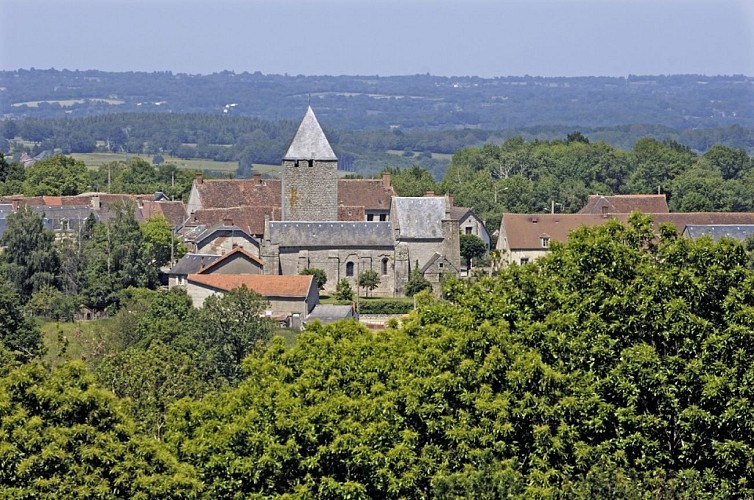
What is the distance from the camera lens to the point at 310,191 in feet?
214

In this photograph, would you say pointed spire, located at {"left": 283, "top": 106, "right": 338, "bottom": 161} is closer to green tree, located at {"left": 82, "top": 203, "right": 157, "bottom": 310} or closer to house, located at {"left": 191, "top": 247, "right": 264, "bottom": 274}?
house, located at {"left": 191, "top": 247, "right": 264, "bottom": 274}

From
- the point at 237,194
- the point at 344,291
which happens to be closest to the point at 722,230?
the point at 344,291

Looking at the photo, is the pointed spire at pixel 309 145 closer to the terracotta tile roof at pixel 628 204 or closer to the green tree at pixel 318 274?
the green tree at pixel 318 274

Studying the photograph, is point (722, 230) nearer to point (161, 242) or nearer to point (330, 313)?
point (330, 313)

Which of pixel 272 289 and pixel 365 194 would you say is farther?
pixel 365 194

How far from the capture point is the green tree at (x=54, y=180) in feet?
287

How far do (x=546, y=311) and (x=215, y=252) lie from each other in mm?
41481

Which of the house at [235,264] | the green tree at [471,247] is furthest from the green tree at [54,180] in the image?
the house at [235,264]

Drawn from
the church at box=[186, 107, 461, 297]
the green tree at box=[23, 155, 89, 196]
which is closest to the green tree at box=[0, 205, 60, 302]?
the church at box=[186, 107, 461, 297]

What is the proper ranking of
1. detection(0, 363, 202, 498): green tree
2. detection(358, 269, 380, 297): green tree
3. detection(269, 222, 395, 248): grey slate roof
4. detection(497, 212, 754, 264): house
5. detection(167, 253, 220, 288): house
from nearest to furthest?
detection(0, 363, 202, 498): green tree
detection(167, 253, 220, 288): house
detection(358, 269, 380, 297): green tree
detection(269, 222, 395, 248): grey slate roof
detection(497, 212, 754, 264): house

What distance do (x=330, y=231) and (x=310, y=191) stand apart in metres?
3.32

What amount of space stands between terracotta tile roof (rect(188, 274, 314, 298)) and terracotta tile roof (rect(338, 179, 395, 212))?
58.1ft

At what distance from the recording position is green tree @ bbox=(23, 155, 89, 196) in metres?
87.6

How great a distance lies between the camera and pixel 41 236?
190 ft
